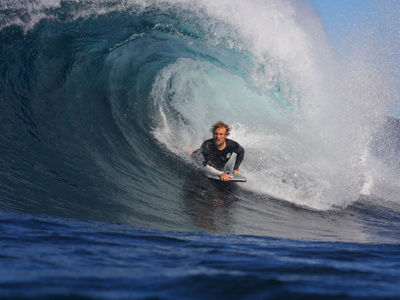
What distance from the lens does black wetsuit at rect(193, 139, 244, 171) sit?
698cm

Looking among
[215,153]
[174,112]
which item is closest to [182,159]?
[215,153]

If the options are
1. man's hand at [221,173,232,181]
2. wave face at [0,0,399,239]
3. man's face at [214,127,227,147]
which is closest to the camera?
wave face at [0,0,399,239]

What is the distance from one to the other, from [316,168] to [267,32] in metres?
3.95

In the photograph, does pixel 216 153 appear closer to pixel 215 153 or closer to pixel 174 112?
pixel 215 153

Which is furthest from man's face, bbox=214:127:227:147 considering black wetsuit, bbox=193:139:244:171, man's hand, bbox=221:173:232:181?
man's hand, bbox=221:173:232:181

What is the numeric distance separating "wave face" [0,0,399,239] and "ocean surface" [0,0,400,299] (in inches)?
1.5

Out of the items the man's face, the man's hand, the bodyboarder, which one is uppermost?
the man's face

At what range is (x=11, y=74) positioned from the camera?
7418mm

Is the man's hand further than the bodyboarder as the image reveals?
No

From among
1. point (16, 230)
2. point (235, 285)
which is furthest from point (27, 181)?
point (235, 285)

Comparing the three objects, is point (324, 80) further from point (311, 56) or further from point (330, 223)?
point (330, 223)

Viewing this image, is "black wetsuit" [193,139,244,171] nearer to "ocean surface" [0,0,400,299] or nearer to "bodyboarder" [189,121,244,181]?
"bodyboarder" [189,121,244,181]

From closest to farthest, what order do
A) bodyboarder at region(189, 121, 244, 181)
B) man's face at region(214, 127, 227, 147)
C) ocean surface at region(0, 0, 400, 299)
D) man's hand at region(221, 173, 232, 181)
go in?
1. ocean surface at region(0, 0, 400, 299)
2. man's hand at region(221, 173, 232, 181)
3. man's face at region(214, 127, 227, 147)
4. bodyboarder at region(189, 121, 244, 181)

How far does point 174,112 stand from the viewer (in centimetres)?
984
